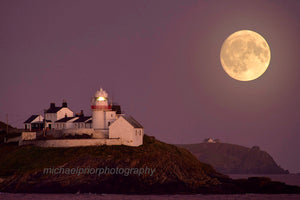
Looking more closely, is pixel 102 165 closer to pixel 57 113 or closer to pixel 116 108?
pixel 116 108

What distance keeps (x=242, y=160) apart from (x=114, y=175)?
102 meters

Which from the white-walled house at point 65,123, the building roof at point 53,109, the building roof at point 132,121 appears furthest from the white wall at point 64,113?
the building roof at point 132,121

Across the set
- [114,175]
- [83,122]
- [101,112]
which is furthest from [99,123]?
[114,175]

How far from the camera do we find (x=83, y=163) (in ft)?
307

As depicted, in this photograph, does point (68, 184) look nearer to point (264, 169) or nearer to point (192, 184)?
→ point (192, 184)

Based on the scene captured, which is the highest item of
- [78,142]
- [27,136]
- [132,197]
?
[27,136]

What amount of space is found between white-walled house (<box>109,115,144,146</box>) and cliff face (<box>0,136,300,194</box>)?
83.1 inches

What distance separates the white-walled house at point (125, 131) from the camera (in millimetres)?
102375

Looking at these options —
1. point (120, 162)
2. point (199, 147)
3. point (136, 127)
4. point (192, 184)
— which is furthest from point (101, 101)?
point (199, 147)

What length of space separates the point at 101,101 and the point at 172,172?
2077 centimetres

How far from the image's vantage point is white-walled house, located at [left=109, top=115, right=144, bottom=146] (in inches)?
4031

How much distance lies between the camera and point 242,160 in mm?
187500

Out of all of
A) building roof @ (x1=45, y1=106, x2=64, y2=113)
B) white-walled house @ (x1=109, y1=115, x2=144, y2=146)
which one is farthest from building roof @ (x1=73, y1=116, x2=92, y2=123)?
white-walled house @ (x1=109, y1=115, x2=144, y2=146)

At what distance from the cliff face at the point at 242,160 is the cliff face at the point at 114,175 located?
8627cm
